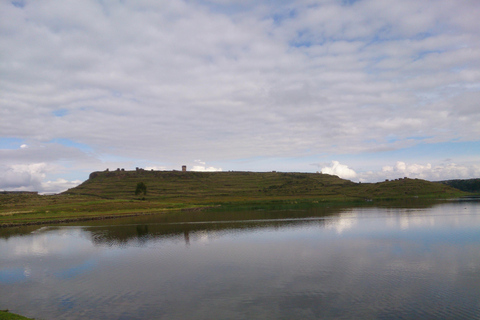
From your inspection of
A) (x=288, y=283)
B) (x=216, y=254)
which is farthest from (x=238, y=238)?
(x=288, y=283)

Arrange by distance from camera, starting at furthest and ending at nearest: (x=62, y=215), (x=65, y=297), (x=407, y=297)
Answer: (x=62, y=215)
(x=65, y=297)
(x=407, y=297)

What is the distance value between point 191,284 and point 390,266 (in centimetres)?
2010

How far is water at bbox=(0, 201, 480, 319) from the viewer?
23175mm

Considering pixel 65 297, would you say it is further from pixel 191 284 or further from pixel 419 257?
pixel 419 257

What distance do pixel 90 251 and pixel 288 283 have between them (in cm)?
3146

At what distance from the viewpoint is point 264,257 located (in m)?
39.4

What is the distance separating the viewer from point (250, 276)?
31.4 m

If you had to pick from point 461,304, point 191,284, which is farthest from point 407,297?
point 191,284

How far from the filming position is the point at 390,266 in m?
33.3

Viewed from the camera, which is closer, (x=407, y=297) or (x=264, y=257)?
(x=407, y=297)

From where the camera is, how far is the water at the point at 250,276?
23.2m

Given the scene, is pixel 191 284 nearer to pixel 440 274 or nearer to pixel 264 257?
pixel 264 257

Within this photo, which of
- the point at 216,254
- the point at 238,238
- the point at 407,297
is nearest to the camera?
the point at 407,297

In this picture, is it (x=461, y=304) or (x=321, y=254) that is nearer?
(x=461, y=304)
